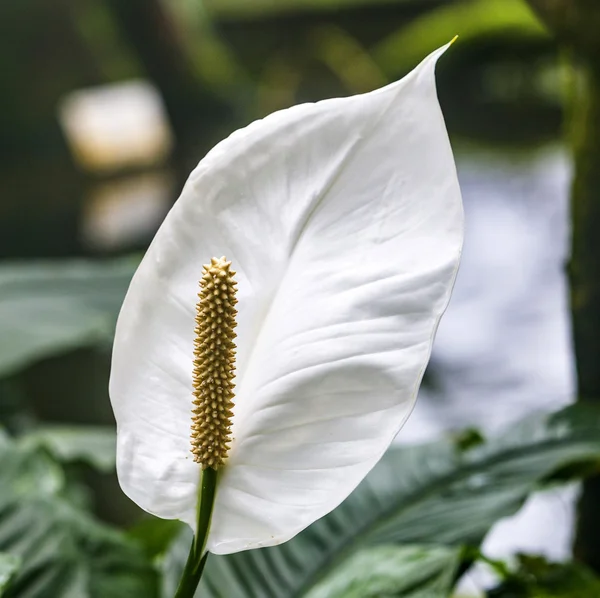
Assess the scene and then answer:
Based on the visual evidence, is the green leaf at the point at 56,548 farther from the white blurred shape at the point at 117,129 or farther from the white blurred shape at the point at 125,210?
the white blurred shape at the point at 117,129

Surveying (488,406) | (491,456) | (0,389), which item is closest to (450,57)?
(488,406)

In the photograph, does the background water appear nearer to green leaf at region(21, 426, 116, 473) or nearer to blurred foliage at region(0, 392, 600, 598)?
blurred foliage at region(0, 392, 600, 598)

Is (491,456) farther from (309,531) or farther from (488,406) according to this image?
(488,406)

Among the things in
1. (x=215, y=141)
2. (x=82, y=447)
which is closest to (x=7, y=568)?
(x=82, y=447)

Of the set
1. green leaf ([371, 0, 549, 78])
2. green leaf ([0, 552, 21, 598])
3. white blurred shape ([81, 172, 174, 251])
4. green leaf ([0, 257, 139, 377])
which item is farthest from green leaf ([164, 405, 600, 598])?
green leaf ([371, 0, 549, 78])

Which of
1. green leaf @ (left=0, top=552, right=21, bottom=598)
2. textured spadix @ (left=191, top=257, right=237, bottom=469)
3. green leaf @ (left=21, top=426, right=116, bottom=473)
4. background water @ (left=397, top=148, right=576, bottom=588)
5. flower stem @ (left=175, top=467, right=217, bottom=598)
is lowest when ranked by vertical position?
background water @ (left=397, top=148, right=576, bottom=588)

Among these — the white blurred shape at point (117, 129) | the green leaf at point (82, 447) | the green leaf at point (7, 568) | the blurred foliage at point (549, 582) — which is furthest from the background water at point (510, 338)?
the white blurred shape at point (117, 129)
